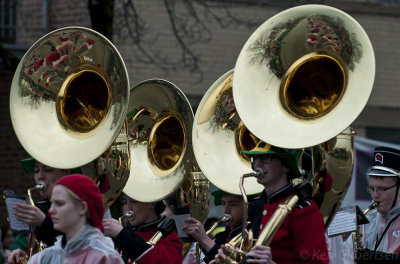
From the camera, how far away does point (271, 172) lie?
18.2 ft

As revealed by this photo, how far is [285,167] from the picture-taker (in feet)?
18.4

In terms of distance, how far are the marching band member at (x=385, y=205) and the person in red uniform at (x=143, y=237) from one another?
125 cm

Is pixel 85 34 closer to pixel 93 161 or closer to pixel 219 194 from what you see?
pixel 93 161

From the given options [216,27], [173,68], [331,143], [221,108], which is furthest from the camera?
[216,27]

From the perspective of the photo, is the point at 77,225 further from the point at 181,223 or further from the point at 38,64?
the point at 38,64

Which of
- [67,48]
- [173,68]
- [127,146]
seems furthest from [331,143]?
[173,68]

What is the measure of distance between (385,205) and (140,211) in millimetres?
1653

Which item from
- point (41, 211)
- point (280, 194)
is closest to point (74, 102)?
point (41, 211)

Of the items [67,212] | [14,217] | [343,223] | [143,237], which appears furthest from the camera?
[143,237]

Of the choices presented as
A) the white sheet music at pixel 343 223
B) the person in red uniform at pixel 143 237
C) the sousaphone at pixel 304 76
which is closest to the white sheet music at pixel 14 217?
the person in red uniform at pixel 143 237

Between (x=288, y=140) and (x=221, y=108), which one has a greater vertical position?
(x=288, y=140)

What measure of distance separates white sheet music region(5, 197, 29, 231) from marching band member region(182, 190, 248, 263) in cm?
95

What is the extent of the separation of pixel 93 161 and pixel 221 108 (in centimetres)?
96

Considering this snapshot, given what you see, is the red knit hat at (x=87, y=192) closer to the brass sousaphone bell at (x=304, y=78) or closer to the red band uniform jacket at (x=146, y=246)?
the brass sousaphone bell at (x=304, y=78)
